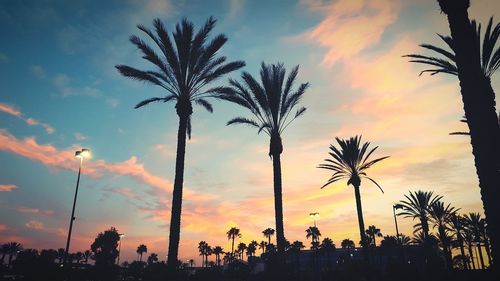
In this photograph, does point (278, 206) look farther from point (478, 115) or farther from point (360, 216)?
point (478, 115)

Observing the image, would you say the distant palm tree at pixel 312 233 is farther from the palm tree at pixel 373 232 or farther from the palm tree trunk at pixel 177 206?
the palm tree trunk at pixel 177 206

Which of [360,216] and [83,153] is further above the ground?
[83,153]

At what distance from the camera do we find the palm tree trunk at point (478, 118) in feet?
28.6

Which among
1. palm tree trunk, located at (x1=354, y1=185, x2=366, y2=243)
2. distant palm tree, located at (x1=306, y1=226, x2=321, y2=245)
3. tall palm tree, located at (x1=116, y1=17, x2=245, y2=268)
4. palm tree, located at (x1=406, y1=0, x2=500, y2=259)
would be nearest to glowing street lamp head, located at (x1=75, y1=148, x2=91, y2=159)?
tall palm tree, located at (x1=116, y1=17, x2=245, y2=268)

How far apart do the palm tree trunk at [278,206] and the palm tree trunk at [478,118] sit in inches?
559

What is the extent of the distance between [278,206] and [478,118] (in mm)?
14712

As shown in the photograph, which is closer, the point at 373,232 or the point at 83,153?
the point at 83,153

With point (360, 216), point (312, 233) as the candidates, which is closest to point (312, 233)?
point (312, 233)

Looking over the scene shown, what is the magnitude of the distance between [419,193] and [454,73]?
36.1 m

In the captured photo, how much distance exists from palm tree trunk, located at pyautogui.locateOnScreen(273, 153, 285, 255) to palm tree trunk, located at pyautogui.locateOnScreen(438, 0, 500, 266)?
46.6 feet

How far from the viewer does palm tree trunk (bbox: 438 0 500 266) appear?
873 centimetres

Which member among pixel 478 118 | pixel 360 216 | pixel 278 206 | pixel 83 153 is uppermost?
pixel 83 153

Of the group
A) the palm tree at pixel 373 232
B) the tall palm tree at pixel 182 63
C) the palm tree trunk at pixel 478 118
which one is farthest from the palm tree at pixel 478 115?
the palm tree at pixel 373 232

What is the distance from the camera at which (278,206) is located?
2234cm
